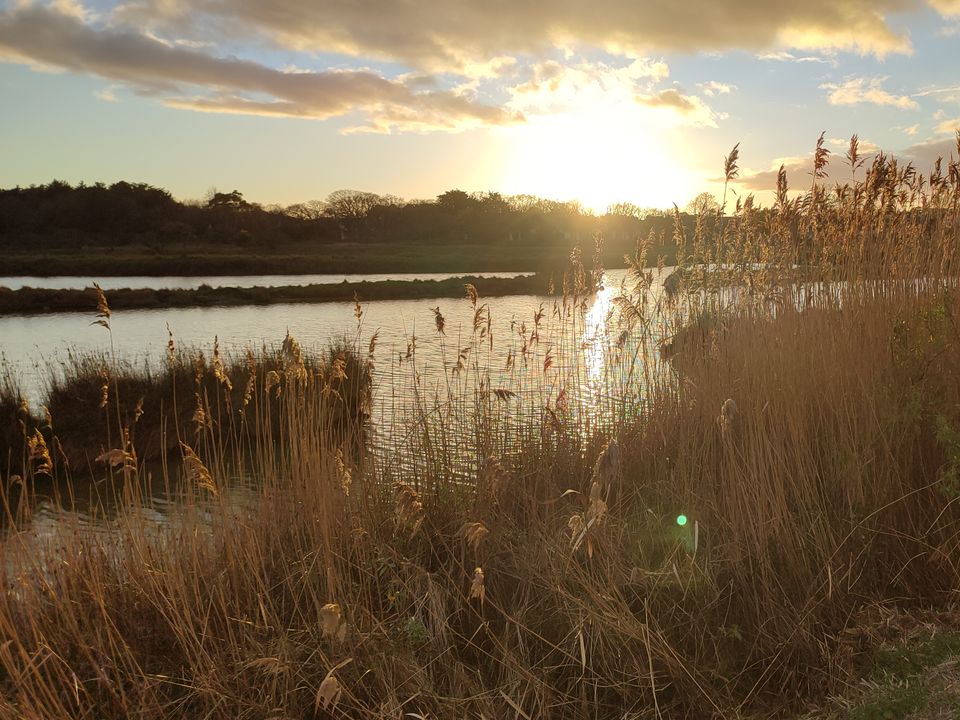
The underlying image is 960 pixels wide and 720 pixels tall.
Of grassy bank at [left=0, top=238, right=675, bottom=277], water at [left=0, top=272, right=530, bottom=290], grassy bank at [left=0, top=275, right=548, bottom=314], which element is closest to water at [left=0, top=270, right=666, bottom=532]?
grassy bank at [left=0, top=275, right=548, bottom=314]

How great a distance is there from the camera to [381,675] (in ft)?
8.82

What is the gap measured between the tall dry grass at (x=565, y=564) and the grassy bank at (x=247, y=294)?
2258 cm

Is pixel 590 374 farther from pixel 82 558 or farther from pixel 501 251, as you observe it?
pixel 501 251

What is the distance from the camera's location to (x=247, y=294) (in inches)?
1266

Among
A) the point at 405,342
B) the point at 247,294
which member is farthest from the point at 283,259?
the point at 405,342

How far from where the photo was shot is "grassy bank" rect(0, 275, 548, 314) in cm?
2822

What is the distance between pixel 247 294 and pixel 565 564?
103ft

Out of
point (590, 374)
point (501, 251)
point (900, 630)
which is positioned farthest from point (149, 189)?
point (900, 630)

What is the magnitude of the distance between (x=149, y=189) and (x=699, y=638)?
2961 inches

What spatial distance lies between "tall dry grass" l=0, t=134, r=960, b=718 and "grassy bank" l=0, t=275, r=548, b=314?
74.1 feet

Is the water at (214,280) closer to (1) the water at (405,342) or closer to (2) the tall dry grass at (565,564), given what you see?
(1) the water at (405,342)

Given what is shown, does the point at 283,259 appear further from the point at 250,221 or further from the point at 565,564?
the point at 565,564

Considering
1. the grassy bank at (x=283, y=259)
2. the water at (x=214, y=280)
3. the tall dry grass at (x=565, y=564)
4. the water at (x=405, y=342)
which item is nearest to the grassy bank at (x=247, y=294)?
the water at (x=405, y=342)

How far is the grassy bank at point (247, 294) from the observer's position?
28.2 meters
